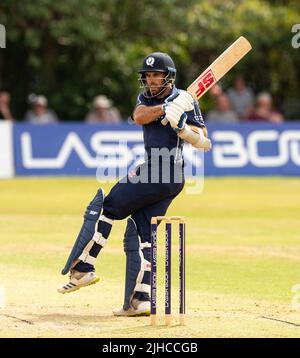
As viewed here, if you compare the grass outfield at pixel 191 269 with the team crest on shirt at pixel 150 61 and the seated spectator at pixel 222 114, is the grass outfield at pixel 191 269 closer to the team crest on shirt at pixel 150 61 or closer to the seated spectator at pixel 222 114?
the team crest on shirt at pixel 150 61

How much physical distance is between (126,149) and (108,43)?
13.5 feet

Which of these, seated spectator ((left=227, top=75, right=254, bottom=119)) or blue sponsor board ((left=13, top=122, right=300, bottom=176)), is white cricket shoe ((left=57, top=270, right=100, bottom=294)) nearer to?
blue sponsor board ((left=13, top=122, right=300, bottom=176))

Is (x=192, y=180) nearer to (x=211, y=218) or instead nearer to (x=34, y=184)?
(x=34, y=184)

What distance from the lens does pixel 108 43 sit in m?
22.3

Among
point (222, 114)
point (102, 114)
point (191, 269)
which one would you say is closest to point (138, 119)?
point (191, 269)

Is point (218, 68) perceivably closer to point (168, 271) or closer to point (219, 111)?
point (168, 271)

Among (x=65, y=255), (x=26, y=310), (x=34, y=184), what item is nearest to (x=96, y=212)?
(x=26, y=310)

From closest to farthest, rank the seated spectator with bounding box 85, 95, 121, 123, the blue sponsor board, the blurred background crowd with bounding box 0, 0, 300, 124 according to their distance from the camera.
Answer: the blue sponsor board
the seated spectator with bounding box 85, 95, 121, 123
the blurred background crowd with bounding box 0, 0, 300, 124

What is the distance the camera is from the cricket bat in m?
7.52

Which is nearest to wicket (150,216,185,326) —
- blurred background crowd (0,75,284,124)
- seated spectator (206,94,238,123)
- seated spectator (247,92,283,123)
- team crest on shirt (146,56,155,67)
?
team crest on shirt (146,56,155,67)

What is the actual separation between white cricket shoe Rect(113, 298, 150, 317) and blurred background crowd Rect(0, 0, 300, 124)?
1409 cm

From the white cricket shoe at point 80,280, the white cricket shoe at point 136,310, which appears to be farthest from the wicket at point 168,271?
the white cricket shoe at point 80,280

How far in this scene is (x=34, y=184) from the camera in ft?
59.3

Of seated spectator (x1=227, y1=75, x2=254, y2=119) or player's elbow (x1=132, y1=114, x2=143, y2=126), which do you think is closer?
player's elbow (x1=132, y1=114, x2=143, y2=126)
